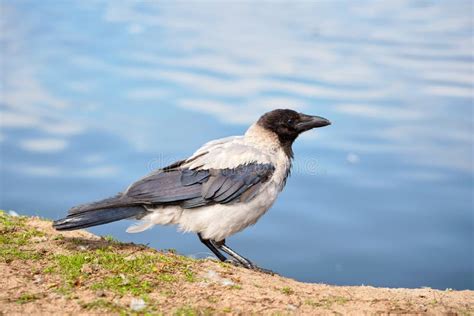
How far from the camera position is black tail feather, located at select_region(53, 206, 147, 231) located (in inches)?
279

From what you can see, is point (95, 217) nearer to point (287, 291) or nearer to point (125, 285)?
point (125, 285)

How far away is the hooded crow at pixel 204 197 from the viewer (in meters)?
7.27

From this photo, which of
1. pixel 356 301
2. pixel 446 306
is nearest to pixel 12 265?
pixel 356 301

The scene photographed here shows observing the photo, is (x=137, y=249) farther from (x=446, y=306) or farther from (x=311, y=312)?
(x=446, y=306)

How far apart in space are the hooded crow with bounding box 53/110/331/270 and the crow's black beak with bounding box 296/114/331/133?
2.09ft

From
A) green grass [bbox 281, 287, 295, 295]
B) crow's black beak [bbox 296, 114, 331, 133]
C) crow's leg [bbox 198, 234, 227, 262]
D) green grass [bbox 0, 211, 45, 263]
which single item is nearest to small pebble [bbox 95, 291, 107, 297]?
green grass [bbox 0, 211, 45, 263]

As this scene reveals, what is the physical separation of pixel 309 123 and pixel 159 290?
3.18 meters

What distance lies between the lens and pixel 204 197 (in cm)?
729

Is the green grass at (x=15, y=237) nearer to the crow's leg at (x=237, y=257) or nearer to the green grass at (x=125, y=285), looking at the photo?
the green grass at (x=125, y=285)

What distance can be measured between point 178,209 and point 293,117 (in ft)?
6.09

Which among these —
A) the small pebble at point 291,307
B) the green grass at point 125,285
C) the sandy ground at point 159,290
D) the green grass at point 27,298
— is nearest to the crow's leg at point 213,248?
the sandy ground at point 159,290

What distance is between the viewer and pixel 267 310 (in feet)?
18.1

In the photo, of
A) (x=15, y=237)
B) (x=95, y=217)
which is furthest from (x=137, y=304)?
(x=15, y=237)

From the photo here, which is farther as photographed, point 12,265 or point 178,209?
point 178,209
